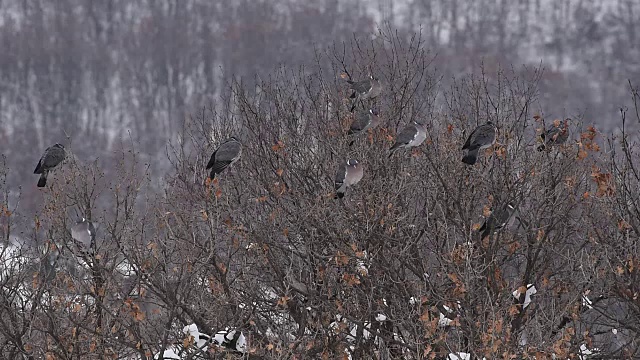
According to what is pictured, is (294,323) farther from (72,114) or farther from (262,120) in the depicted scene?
(72,114)

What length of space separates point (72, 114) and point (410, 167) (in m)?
103

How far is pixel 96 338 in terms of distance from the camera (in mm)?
13422

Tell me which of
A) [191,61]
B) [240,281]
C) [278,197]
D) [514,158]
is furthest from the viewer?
[191,61]

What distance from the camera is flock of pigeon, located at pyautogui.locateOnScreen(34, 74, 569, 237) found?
1263 cm

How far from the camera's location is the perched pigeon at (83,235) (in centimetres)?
1341

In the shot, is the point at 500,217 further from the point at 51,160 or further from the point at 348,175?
the point at 51,160

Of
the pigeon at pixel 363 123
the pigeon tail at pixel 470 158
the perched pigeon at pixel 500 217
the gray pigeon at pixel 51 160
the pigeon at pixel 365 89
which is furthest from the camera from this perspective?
the pigeon at pixel 365 89

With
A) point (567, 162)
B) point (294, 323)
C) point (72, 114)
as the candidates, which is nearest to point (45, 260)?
point (294, 323)

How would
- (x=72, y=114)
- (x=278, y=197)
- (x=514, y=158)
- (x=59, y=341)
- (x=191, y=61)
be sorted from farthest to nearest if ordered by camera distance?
(x=191, y=61) → (x=72, y=114) → (x=278, y=197) → (x=514, y=158) → (x=59, y=341)

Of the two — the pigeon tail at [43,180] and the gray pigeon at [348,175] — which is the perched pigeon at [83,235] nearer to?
the pigeon tail at [43,180]

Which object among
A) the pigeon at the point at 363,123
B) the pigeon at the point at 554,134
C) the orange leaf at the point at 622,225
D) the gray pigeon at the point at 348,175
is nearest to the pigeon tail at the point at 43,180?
the gray pigeon at the point at 348,175

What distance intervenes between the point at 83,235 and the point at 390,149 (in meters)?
5.01

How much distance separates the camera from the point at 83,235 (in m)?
13.5

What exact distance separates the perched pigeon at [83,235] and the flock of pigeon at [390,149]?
88cm
